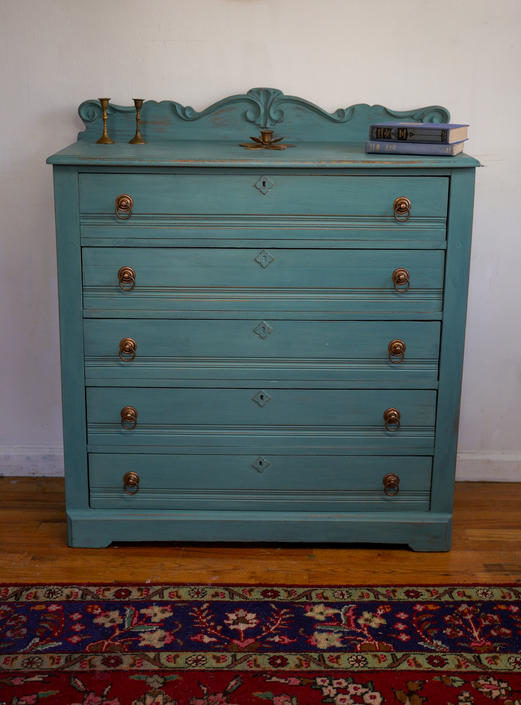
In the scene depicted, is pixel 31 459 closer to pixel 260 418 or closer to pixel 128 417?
pixel 128 417

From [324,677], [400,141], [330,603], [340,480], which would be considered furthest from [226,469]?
[400,141]

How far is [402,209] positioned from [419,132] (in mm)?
241

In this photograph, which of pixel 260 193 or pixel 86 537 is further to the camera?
pixel 86 537

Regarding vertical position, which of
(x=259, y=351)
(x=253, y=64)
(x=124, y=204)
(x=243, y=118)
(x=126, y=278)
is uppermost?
(x=253, y=64)

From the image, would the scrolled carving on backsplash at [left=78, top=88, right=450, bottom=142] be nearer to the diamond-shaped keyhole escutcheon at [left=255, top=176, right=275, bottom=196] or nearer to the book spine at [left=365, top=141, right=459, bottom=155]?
the book spine at [left=365, top=141, right=459, bottom=155]

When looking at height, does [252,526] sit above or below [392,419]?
below

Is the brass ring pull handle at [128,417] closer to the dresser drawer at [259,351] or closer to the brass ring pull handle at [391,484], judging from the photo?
the dresser drawer at [259,351]

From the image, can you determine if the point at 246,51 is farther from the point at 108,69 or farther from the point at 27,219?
the point at 27,219

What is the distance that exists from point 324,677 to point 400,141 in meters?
1.52

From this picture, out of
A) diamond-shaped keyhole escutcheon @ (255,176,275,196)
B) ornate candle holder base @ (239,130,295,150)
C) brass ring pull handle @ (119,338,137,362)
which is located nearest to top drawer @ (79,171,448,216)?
diamond-shaped keyhole escutcheon @ (255,176,275,196)

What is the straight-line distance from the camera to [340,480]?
2.72 meters

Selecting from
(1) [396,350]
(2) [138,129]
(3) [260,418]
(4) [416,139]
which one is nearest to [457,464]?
(1) [396,350]

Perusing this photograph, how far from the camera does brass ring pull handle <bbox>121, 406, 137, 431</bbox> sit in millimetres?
2654

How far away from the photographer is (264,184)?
2502 millimetres
